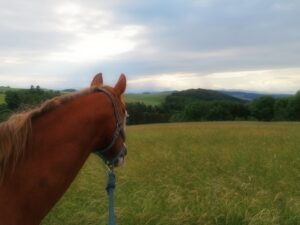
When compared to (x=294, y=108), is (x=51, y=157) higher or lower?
higher

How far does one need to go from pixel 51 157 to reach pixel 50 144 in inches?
3.2

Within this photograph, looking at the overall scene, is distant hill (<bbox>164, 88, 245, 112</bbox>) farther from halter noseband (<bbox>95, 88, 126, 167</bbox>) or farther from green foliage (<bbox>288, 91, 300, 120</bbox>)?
halter noseband (<bbox>95, 88, 126, 167</bbox>)

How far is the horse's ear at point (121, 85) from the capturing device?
3129 millimetres

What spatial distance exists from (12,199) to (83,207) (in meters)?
3.90

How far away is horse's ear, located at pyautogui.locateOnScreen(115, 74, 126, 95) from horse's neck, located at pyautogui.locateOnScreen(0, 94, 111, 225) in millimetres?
199

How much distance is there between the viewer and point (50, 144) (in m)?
2.77

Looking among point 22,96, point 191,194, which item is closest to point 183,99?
point 191,194

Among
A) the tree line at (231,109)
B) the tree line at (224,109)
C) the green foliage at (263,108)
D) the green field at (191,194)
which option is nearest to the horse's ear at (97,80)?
the green field at (191,194)

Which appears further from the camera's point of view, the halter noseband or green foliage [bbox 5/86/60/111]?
green foliage [bbox 5/86/60/111]

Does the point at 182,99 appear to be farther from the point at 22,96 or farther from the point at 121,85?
the point at 121,85

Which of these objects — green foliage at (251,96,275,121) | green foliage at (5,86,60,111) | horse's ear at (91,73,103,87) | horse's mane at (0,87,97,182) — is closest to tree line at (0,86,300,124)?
green foliage at (251,96,275,121)

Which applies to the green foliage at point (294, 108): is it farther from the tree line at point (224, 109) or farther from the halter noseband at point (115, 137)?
the halter noseband at point (115, 137)

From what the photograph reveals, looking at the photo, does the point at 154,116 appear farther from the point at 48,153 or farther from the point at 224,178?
the point at 48,153

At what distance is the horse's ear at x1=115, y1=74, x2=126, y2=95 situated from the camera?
3129 millimetres
